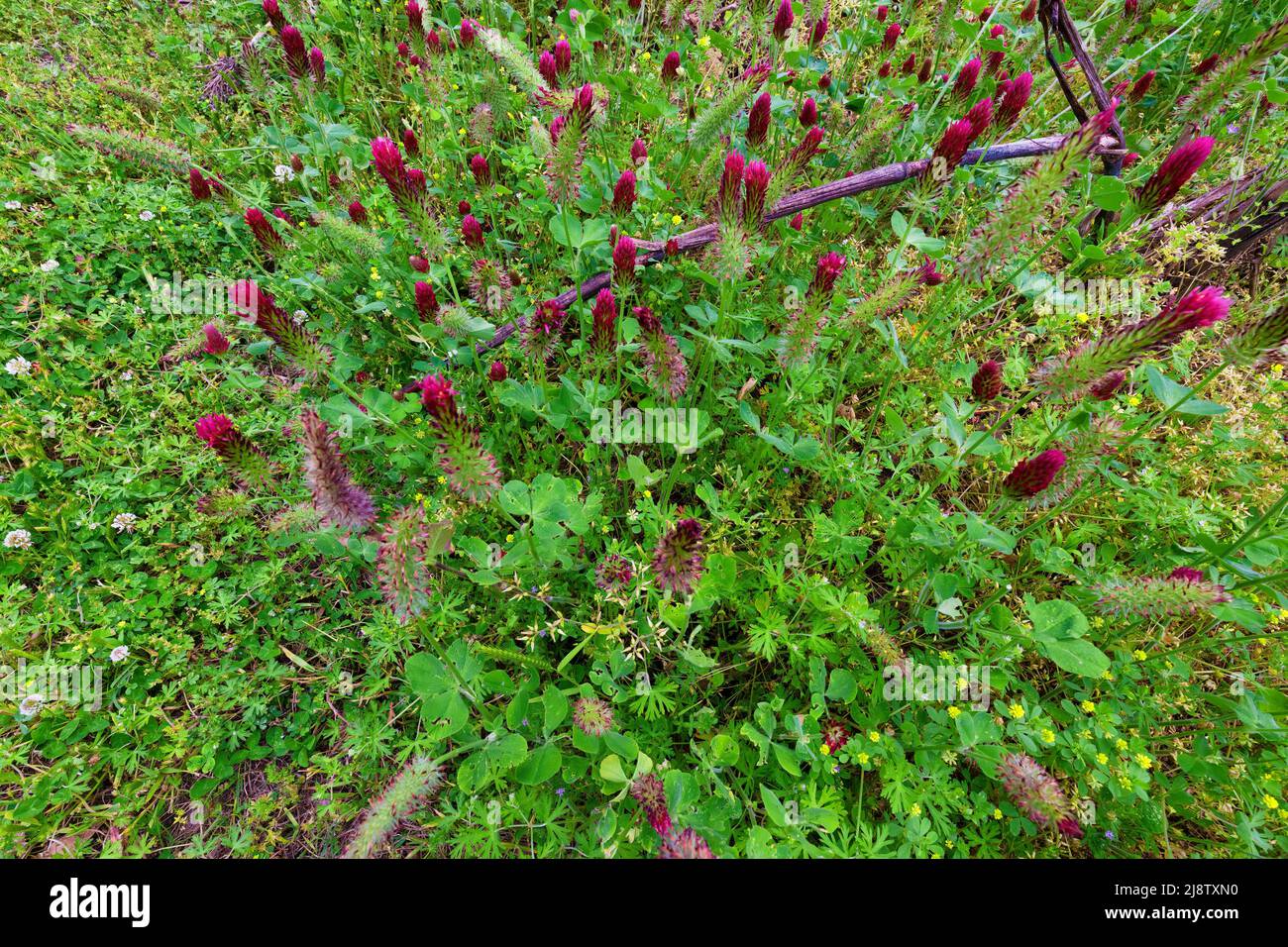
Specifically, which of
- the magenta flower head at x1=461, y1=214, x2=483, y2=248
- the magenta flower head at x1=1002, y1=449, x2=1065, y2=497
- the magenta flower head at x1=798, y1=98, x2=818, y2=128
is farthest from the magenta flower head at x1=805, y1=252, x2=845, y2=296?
the magenta flower head at x1=461, y1=214, x2=483, y2=248

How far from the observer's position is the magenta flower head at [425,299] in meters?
2.04

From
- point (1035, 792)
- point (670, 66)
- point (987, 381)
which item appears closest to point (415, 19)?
point (670, 66)

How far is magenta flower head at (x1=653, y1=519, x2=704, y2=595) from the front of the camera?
158 centimetres

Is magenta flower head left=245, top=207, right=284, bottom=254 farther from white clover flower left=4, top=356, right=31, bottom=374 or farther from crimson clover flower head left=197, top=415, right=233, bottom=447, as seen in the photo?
white clover flower left=4, top=356, right=31, bottom=374

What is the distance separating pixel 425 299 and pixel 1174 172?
2.40 meters

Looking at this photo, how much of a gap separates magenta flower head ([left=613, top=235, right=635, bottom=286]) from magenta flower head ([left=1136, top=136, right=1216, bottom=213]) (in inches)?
63.0

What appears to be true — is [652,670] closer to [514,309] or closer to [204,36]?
[514,309]

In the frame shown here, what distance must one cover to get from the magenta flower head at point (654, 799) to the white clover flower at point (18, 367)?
3458mm

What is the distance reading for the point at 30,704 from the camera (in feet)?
6.95

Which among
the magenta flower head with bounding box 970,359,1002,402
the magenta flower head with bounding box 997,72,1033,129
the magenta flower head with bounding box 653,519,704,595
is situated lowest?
the magenta flower head with bounding box 653,519,704,595

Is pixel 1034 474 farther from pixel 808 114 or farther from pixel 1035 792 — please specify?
pixel 808 114

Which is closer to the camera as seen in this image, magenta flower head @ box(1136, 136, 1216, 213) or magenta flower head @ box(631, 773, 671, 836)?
magenta flower head @ box(631, 773, 671, 836)
